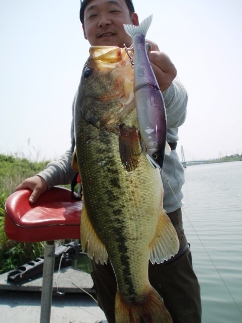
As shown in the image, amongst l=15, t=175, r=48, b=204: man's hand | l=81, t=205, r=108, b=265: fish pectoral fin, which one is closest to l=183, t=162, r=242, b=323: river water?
l=15, t=175, r=48, b=204: man's hand

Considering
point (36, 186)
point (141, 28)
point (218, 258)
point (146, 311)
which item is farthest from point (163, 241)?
point (218, 258)

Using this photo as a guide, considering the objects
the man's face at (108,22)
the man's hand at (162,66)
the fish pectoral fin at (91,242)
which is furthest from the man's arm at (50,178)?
the man's hand at (162,66)

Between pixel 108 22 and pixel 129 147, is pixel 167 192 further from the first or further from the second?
pixel 108 22

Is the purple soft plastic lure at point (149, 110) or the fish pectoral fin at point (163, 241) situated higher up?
the purple soft plastic lure at point (149, 110)

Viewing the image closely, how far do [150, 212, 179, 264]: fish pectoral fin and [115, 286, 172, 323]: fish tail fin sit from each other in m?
0.23

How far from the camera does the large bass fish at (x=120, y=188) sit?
66.7 inches

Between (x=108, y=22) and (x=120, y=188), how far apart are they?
1518 millimetres

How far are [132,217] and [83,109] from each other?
691 mm

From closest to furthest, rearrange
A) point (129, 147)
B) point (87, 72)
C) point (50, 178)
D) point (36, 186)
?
point (129, 147)
point (87, 72)
point (36, 186)
point (50, 178)

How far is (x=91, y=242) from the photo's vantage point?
6.28 feet

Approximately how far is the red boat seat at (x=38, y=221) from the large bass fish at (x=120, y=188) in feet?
1.02

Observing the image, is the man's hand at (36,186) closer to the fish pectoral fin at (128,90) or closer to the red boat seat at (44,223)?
the red boat seat at (44,223)

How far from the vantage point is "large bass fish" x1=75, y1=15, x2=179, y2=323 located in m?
1.69

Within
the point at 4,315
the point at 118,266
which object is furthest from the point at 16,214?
the point at 4,315
